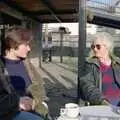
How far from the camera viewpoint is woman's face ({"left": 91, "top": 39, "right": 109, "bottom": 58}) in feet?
13.9

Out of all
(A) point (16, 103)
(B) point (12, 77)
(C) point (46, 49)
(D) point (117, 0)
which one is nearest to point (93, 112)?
(A) point (16, 103)

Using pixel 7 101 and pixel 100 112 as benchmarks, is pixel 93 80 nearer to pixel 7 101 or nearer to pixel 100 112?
pixel 100 112

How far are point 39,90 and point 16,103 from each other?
0.89m

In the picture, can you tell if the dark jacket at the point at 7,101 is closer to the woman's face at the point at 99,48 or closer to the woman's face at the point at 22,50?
the woman's face at the point at 22,50

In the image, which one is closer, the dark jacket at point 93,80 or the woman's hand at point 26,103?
the woman's hand at point 26,103

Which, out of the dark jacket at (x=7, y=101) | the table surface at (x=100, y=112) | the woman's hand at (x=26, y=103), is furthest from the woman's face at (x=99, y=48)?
the dark jacket at (x=7, y=101)

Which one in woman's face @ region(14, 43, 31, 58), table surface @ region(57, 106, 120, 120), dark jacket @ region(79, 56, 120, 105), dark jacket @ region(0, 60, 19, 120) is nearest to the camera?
table surface @ region(57, 106, 120, 120)

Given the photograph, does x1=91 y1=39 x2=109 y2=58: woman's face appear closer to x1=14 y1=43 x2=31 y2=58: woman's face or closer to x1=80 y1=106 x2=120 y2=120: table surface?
x1=14 y1=43 x2=31 y2=58: woman's face

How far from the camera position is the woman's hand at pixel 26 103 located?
→ 362 cm

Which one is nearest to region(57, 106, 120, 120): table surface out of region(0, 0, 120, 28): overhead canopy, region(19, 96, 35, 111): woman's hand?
region(19, 96, 35, 111): woman's hand

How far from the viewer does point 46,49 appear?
104 ft

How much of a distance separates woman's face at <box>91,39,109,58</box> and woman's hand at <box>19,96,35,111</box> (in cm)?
90

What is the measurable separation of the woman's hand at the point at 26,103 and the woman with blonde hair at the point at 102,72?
608 mm

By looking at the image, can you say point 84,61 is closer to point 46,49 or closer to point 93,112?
point 93,112
